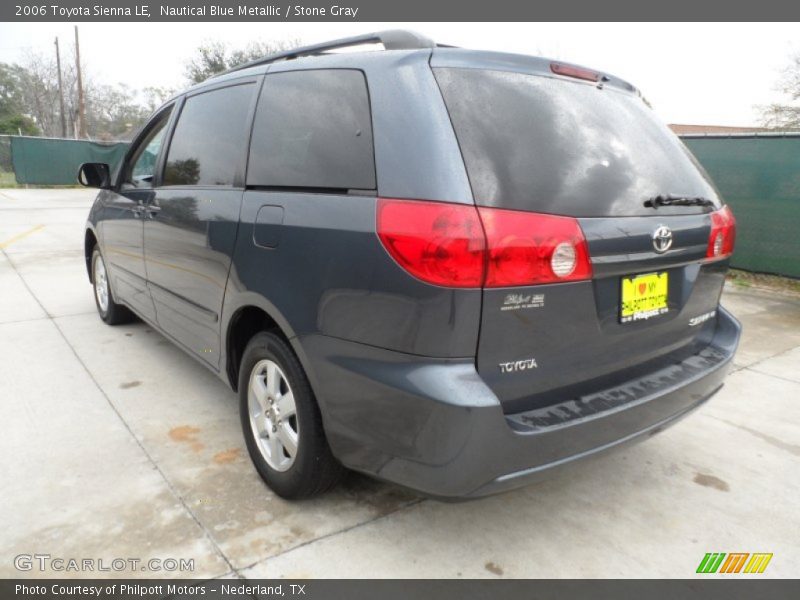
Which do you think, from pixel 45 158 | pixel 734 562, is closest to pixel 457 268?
pixel 734 562

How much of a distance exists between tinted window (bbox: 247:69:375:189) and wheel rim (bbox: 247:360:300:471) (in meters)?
0.79

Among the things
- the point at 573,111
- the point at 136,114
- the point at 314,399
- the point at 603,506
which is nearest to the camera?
the point at 573,111

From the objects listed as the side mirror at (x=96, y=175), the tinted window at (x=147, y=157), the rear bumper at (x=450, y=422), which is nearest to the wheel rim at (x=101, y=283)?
the side mirror at (x=96, y=175)

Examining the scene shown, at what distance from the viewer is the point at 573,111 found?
2020 mm

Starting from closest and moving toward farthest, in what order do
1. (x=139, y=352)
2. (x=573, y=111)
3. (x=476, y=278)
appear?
(x=476, y=278) → (x=573, y=111) → (x=139, y=352)

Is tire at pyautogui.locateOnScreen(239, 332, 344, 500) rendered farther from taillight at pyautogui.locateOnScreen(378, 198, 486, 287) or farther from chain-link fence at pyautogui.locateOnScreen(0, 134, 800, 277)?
chain-link fence at pyautogui.locateOnScreen(0, 134, 800, 277)

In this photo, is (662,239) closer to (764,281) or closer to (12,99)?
(764,281)

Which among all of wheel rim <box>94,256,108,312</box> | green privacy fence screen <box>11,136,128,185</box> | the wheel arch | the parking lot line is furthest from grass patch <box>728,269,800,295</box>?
green privacy fence screen <box>11,136,128,185</box>

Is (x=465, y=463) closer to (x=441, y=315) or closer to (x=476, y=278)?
(x=441, y=315)

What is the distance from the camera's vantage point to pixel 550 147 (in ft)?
6.17

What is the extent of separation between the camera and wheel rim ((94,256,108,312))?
4835 millimetres

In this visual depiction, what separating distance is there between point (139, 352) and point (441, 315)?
131 inches

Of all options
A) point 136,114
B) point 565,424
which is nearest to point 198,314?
point 565,424

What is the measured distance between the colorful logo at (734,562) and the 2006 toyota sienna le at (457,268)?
55 cm
